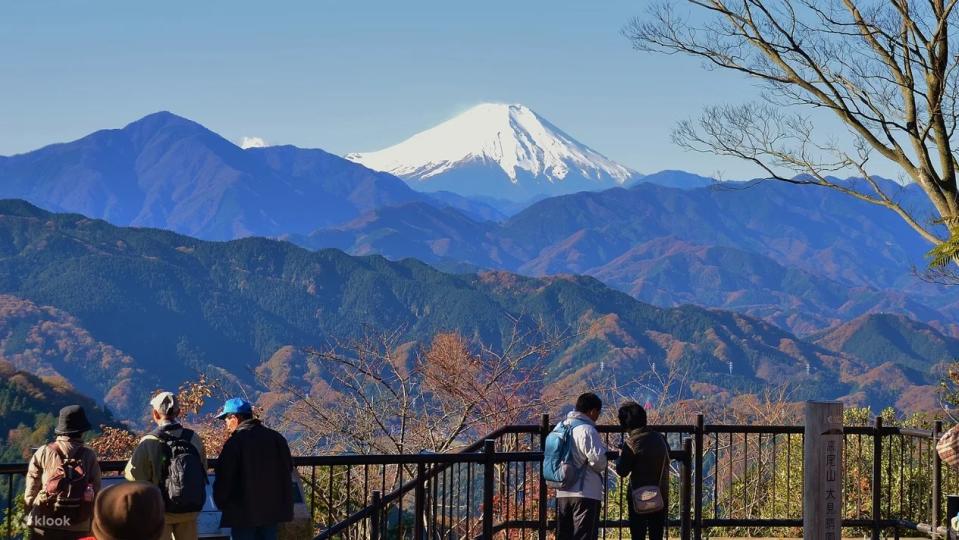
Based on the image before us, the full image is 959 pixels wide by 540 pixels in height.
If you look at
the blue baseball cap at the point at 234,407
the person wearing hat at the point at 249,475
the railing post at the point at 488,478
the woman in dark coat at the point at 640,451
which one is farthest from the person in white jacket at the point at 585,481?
the blue baseball cap at the point at 234,407

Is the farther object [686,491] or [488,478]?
[686,491]

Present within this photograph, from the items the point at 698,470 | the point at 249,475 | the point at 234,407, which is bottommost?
the point at 698,470

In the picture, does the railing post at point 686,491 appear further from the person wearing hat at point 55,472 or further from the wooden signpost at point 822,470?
the person wearing hat at point 55,472

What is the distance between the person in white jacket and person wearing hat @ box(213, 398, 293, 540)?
194cm

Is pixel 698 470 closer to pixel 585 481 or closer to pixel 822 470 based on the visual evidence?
pixel 822 470

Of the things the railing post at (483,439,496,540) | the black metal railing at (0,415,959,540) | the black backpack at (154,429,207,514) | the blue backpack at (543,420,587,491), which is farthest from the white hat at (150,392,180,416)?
the blue backpack at (543,420,587,491)

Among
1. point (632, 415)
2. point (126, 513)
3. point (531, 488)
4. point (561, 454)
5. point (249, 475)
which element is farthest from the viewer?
point (531, 488)

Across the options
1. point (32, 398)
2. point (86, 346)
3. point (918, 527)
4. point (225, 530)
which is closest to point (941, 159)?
point (918, 527)

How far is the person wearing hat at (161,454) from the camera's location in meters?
6.87

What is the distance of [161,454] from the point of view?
690cm

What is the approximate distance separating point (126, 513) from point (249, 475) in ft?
10.6

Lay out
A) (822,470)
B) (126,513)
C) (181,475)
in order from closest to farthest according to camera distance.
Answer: (126,513), (181,475), (822,470)

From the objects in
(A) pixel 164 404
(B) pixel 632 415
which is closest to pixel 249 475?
(A) pixel 164 404

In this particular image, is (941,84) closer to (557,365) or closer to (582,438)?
(582,438)
